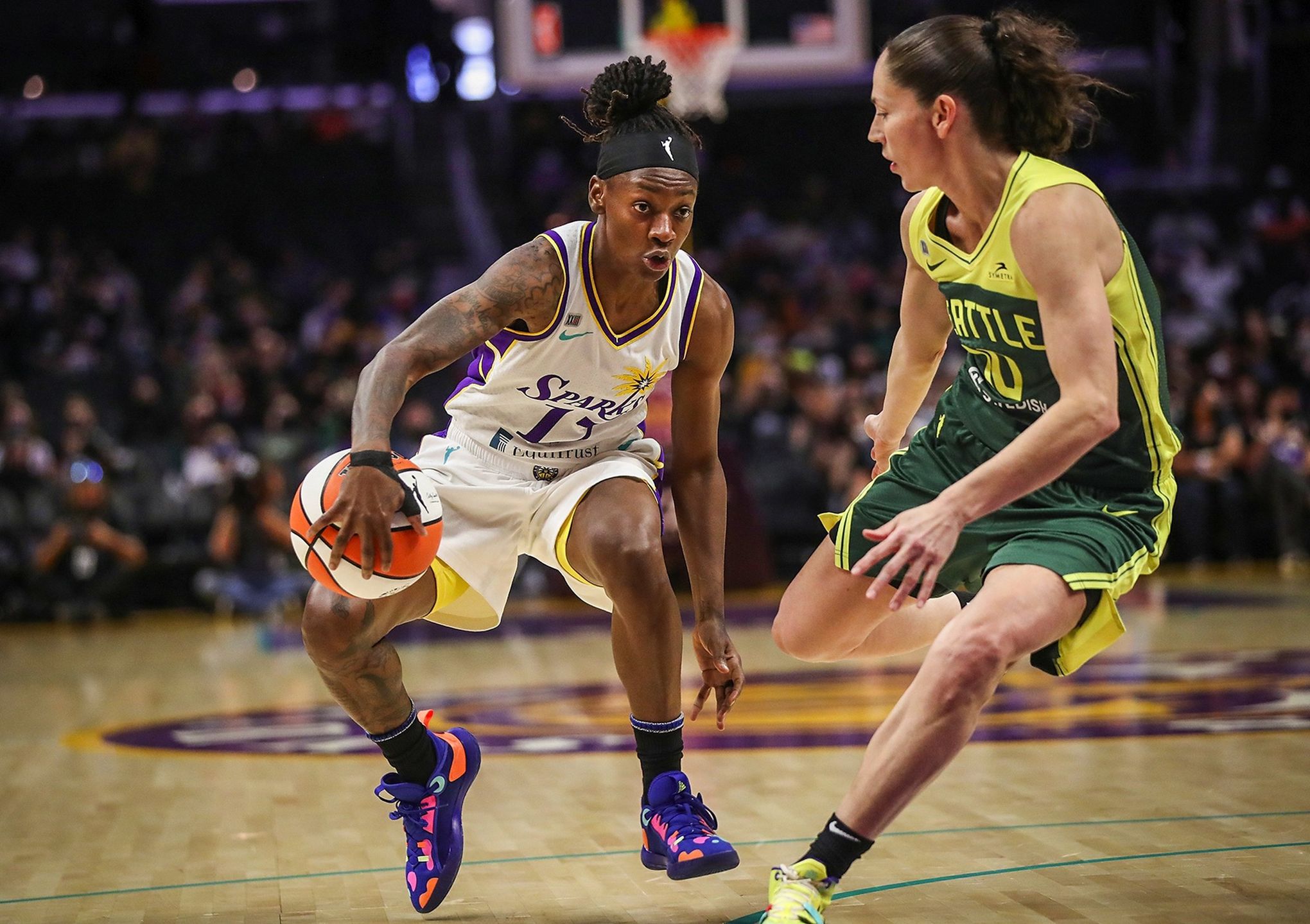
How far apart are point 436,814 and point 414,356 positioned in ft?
3.71

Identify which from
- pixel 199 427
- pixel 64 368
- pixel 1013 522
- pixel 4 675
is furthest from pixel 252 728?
pixel 64 368

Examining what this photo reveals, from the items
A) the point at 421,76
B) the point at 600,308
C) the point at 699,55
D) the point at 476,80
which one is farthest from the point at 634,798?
the point at 476,80

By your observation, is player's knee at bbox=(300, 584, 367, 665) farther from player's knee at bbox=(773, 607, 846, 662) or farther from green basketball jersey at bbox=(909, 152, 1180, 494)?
green basketball jersey at bbox=(909, 152, 1180, 494)

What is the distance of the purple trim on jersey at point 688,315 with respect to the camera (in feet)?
12.5

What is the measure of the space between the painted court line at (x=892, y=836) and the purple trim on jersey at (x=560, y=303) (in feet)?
4.46

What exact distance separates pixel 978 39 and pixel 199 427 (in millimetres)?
11123

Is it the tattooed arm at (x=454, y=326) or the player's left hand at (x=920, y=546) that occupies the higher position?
the tattooed arm at (x=454, y=326)

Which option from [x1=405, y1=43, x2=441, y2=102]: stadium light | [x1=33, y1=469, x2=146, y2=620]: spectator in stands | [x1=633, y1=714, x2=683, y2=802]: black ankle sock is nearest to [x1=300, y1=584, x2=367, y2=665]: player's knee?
[x1=633, y1=714, x2=683, y2=802]: black ankle sock

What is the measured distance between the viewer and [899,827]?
13.7ft

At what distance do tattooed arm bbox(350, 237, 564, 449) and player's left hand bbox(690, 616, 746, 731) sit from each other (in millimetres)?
852

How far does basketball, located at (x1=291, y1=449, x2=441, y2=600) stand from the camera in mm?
3285

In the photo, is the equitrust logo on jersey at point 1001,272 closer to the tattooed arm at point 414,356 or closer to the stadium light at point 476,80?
the tattooed arm at point 414,356

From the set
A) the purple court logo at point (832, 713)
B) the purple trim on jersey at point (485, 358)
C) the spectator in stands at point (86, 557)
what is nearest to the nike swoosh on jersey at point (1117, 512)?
the purple trim on jersey at point (485, 358)

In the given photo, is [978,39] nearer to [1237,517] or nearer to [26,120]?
[1237,517]
